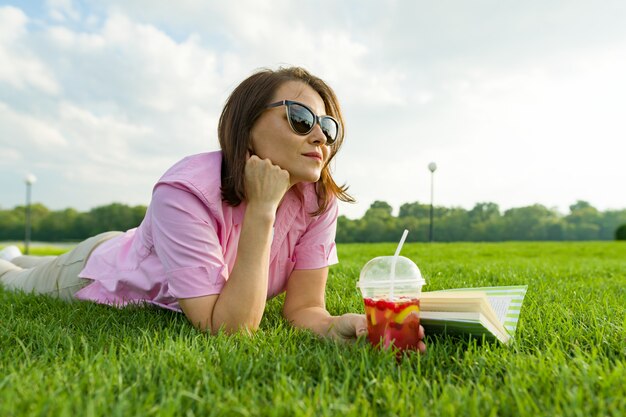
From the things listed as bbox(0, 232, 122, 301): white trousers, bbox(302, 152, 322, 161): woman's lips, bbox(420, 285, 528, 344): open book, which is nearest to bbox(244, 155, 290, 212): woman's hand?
bbox(302, 152, 322, 161): woman's lips

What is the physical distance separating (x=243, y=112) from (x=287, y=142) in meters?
0.27

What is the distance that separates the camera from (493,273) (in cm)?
497

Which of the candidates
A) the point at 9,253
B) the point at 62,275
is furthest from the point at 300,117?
the point at 9,253

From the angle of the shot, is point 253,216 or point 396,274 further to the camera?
point 253,216

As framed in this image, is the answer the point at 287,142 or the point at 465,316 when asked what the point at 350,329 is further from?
the point at 287,142

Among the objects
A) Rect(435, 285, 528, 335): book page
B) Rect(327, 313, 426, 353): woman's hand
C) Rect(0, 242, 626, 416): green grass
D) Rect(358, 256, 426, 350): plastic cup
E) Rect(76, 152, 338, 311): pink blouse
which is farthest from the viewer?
Rect(76, 152, 338, 311): pink blouse

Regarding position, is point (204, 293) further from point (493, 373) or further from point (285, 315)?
point (493, 373)

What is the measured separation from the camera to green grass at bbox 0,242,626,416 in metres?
1.44

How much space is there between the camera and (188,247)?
2336mm

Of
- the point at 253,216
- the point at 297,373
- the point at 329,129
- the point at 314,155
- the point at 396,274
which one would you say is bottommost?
the point at 297,373

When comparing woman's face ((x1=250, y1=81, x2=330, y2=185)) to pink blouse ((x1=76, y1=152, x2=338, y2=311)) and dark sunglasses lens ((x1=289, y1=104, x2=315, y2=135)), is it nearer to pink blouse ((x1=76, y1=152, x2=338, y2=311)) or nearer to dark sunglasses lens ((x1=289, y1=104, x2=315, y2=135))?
dark sunglasses lens ((x1=289, y1=104, x2=315, y2=135))

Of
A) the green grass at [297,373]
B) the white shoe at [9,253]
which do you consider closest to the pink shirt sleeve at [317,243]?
the green grass at [297,373]

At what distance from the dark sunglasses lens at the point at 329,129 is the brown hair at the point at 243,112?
0.08 m

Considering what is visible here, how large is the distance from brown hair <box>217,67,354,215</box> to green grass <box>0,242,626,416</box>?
2.39 feet
